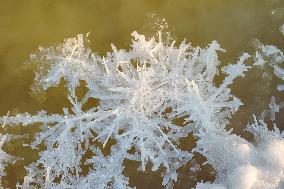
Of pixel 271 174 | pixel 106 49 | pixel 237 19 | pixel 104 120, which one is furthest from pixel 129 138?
pixel 237 19

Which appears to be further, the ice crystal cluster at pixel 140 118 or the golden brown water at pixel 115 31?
the golden brown water at pixel 115 31

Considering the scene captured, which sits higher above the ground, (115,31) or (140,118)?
(115,31)

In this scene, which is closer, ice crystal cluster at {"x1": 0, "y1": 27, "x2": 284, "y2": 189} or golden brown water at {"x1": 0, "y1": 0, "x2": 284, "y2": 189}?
ice crystal cluster at {"x1": 0, "y1": 27, "x2": 284, "y2": 189}

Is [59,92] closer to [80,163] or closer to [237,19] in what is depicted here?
[80,163]

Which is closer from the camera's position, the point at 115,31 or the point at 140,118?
the point at 140,118
